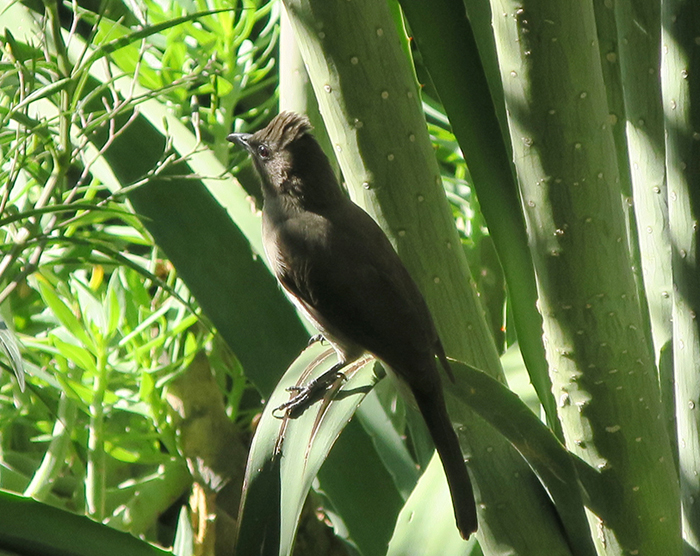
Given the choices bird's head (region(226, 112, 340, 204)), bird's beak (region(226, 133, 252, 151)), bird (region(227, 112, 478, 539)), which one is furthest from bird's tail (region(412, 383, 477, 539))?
bird's beak (region(226, 133, 252, 151))

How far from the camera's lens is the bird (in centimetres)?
92

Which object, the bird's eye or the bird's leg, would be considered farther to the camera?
the bird's eye

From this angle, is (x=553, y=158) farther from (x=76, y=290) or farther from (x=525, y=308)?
(x=76, y=290)

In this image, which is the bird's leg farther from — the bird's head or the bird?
the bird's head

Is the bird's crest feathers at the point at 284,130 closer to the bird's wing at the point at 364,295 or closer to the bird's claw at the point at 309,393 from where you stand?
the bird's wing at the point at 364,295

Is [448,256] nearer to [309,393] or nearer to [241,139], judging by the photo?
[309,393]

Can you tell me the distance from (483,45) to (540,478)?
481mm

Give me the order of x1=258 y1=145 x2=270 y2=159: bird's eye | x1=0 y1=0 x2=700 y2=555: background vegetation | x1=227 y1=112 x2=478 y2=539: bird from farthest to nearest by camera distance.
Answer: x1=258 y1=145 x2=270 y2=159: bird's eye, x1=227 y1=112 x2=478 y2=539: bird, x1=0 y1=0 x2=700 y2=555: background vegetation

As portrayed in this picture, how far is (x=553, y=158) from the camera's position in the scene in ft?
2.41

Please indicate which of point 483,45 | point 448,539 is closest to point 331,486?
point 448,539

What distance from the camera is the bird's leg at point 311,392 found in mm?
936

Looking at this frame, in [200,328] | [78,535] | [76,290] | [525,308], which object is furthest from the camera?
[200,328]

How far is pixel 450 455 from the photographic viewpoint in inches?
32.8

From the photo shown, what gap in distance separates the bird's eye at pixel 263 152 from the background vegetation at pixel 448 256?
0.32ft
